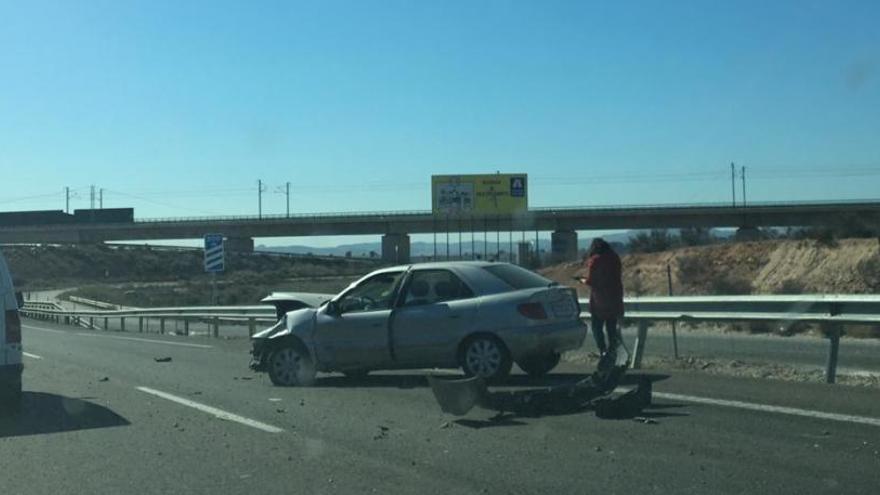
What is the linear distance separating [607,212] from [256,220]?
28.5 m

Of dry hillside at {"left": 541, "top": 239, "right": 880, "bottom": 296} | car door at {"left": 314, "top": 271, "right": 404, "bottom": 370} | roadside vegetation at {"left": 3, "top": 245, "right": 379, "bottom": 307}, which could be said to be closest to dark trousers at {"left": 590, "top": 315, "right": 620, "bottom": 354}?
car door at {"left": 314, "top": 271, "right": 404, "bottom": 370}

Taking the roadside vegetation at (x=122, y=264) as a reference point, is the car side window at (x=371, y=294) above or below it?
below

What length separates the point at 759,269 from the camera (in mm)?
40625

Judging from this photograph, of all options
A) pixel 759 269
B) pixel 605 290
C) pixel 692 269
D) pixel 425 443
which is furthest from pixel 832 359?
pixel 692 269

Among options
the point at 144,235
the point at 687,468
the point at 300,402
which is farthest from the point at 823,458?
the point at 144,235

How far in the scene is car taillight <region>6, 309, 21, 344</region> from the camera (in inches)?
429

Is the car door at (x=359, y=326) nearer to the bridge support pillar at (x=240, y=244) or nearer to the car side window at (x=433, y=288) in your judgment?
the car side window at (x=433, y=288)

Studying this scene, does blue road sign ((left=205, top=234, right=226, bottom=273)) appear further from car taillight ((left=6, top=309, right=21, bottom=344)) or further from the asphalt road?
car taillight ((left=6, top=309, right=21, bottom=344))

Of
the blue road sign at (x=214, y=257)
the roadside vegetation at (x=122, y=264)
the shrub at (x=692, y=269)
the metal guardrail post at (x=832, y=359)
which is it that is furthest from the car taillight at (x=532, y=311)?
the roadside vegetation at (x=122, y=264)

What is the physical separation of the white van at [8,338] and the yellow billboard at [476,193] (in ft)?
133

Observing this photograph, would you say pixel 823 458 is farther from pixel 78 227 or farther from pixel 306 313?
pixel 78 227

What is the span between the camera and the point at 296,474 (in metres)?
7.69

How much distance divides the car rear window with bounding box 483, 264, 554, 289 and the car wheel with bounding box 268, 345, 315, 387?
106 inches

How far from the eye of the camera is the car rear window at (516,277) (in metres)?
12.3
